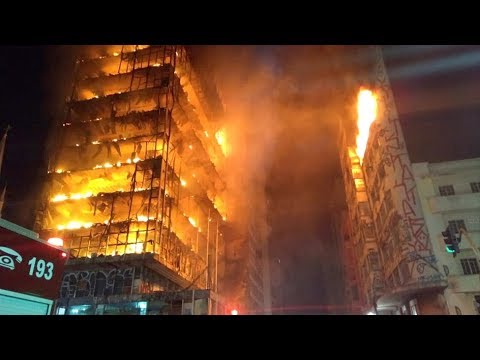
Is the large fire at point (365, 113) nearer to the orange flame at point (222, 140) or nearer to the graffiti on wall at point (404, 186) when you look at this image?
the graffiti on wall at point (404, 186)

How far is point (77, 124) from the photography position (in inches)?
1594

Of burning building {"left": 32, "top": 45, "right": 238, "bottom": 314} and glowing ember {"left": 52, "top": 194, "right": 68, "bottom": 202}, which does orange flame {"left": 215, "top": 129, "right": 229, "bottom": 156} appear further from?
glowing ember {"left": 52, "top": 194, "right": 68, "bottom": 202}

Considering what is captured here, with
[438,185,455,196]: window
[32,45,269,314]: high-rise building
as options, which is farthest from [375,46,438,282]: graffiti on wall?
[32,45,269,314]: high-rise building

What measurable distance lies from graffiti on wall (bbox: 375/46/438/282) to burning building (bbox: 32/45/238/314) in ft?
64.1

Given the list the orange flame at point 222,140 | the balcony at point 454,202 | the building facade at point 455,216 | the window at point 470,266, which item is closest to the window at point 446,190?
the building facade at point 455,216

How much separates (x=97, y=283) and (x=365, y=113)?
127ft

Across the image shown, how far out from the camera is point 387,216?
1763 inches

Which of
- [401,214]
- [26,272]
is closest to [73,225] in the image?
[26,272]

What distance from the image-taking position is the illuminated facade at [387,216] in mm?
36656

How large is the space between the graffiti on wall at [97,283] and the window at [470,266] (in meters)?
30.0

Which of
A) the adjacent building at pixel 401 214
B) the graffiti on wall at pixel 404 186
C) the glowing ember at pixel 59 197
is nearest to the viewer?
the adjacent building at pixel 401 214
